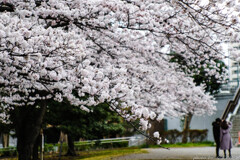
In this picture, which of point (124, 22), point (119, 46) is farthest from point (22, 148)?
point (124, 22)

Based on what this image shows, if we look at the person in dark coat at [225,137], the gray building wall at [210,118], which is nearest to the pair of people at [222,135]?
the person in dark coat at [225,137]

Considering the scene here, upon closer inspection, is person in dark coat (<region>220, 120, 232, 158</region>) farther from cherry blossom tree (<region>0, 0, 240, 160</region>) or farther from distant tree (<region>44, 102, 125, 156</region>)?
distant tree (<region>44, 102, 125, 156</region>)

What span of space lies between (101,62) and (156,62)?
2611mm

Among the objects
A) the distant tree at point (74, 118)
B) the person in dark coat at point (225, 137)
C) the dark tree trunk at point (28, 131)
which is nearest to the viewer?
the dark tree trunk at point (28, 131)

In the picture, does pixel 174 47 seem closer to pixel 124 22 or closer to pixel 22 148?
pixel 124 22

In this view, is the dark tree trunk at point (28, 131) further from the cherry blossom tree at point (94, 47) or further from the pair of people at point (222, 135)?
the pair of people at point (222, 135)

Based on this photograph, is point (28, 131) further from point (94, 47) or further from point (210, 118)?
point (210, 118)

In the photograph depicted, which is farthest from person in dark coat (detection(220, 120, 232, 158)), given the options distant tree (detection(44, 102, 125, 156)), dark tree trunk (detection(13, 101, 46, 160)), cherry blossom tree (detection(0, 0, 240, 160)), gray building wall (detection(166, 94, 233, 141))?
gray building wall (detection(166, 94, 233, 141))

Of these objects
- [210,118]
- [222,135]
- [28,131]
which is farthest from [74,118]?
[210,118]

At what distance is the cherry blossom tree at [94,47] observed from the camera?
4.98m

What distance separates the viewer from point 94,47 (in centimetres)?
938

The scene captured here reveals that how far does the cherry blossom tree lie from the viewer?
196 inches

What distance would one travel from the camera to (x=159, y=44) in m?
10.5

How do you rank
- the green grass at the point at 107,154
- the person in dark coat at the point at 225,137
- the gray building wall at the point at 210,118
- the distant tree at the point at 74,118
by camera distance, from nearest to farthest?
the person in dark coat at the point at 225,137
the green grass at the point at 107,154
the distant tree at the point at 74,118
the gray building wall at the point at 210,118
